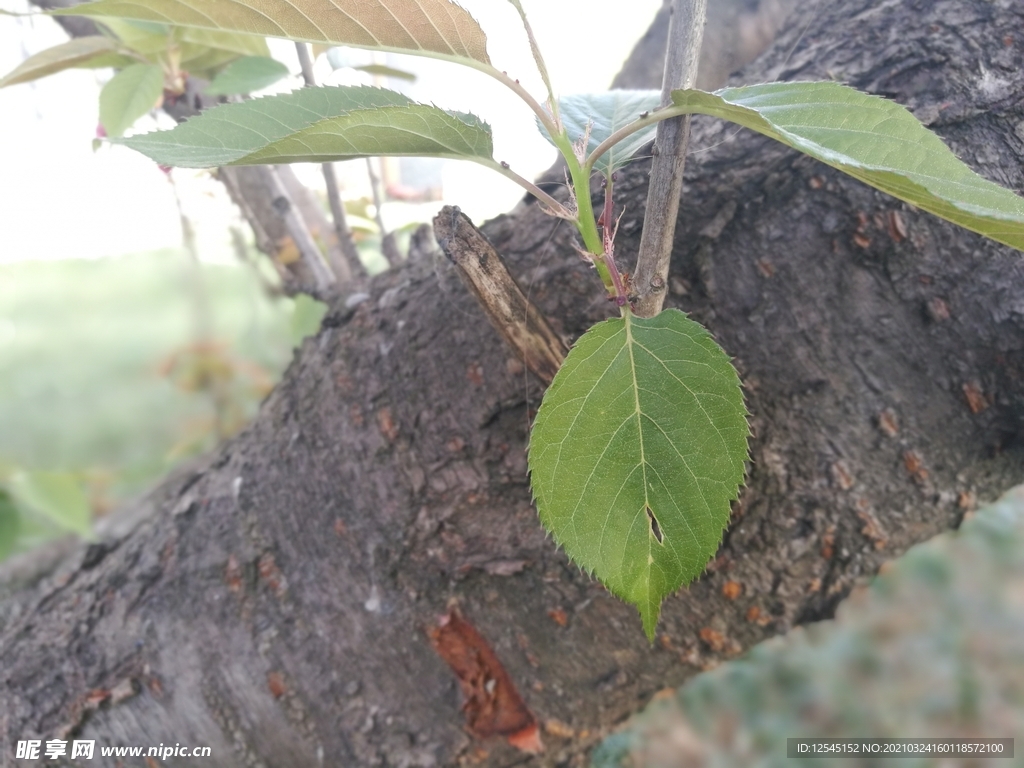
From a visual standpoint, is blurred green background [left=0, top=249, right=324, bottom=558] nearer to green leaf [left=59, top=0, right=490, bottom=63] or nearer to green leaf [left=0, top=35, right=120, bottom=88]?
green leaf [left=0, top=35, right=120, bottom=88]

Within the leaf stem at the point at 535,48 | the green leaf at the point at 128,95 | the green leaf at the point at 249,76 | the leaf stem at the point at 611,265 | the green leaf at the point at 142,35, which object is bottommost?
the leaf stem at the point at 611,265

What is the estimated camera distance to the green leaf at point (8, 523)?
103 centimetres

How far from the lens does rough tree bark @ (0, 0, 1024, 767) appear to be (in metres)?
0.44

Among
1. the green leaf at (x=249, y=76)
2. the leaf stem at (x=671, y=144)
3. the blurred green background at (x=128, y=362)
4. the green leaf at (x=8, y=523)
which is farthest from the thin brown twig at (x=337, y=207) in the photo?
the green leaf at (x=8, y=523)

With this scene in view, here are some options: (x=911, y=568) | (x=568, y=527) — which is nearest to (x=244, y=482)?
(x=568, y=527)

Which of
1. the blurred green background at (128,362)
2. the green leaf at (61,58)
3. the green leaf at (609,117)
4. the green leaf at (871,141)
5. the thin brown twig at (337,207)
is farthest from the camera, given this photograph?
the blurred green background at (128,362)

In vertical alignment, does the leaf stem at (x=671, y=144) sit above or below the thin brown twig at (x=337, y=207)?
below

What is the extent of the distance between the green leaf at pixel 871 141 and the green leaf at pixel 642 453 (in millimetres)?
97

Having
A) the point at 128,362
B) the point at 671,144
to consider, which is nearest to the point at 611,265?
the point at 671,144

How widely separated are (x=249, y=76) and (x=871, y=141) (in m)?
0.54

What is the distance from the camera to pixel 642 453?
13.7 inches

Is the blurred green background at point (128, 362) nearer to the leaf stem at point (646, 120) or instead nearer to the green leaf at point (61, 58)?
the green leaf at point (61, 58)

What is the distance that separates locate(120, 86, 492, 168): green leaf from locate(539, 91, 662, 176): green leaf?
0.07m

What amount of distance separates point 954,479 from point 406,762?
0.46 meters
